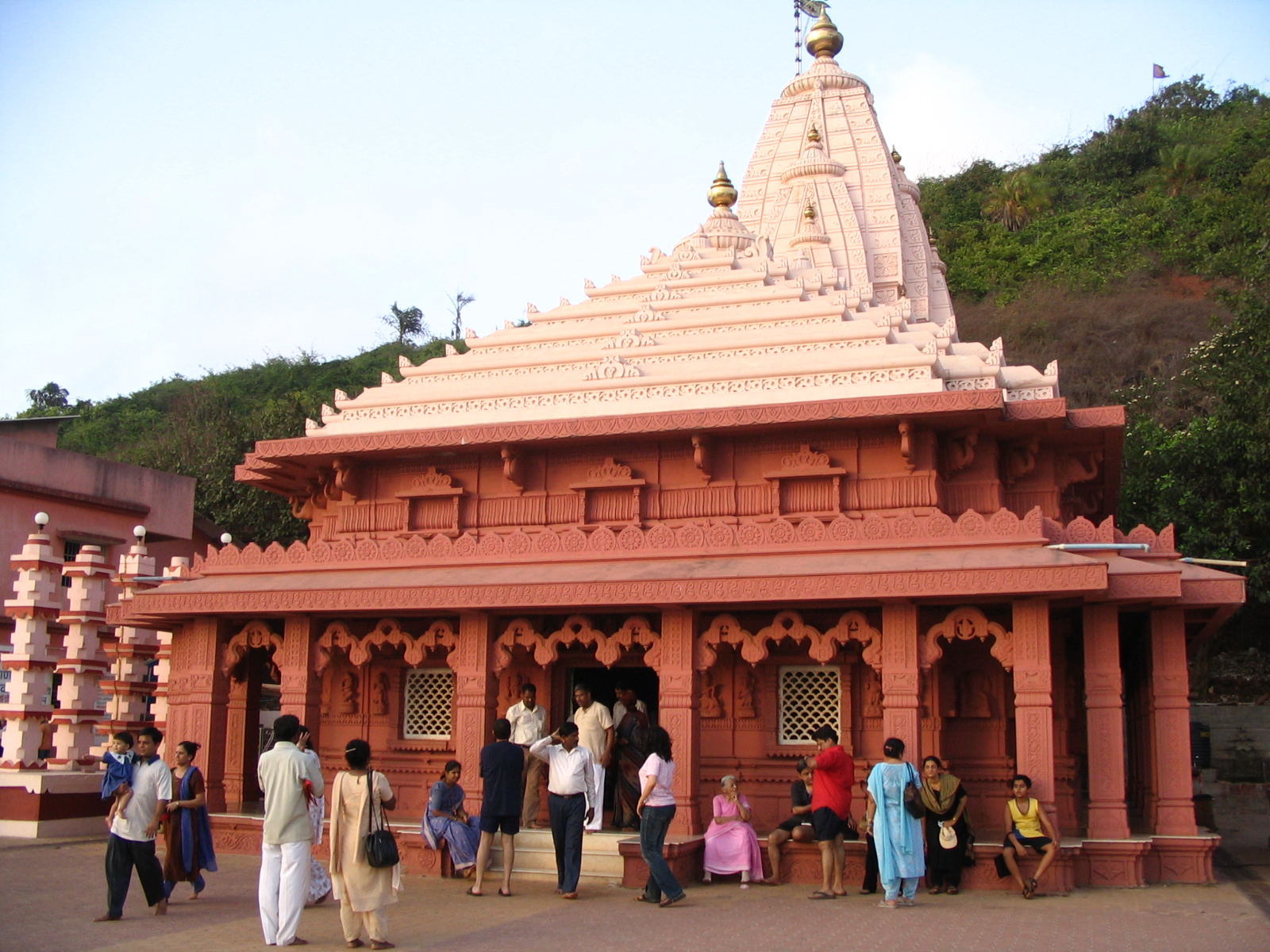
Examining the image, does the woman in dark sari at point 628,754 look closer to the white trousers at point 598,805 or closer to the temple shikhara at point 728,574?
the white trousers at point 598,805

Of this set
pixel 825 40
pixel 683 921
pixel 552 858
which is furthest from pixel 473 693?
pixel 825 40

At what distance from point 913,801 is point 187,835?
5.71 m

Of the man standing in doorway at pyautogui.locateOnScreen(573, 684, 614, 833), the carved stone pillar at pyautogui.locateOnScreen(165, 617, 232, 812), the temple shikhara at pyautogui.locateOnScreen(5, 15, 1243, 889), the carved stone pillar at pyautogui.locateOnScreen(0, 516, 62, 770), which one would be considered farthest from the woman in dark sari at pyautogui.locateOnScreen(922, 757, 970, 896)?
the carved stone pillar at pyautogui.locateOnScreen(0, 516, 62, 770)

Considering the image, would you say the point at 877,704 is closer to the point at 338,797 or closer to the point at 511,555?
the point at 511,555

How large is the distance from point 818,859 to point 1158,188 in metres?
43.9

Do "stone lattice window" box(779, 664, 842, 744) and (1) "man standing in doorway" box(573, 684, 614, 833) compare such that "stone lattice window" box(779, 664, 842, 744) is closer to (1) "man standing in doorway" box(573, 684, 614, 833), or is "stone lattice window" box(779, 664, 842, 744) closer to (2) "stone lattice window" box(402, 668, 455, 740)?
(1) "man standing in doorway" box(573, 684, 614, 833)

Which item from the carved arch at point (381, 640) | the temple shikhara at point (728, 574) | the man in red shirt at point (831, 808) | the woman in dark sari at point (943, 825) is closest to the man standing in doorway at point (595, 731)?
the temple shikhara at point (728, 574)

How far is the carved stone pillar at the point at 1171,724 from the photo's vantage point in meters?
11.0

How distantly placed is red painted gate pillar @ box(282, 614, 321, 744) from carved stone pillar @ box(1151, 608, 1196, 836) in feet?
27.3

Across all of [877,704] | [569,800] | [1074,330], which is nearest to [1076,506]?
[877,704]

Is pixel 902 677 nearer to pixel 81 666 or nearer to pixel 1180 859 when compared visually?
pixel 1180 859

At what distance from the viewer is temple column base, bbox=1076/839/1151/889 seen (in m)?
10.7

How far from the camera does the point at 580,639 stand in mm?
12398

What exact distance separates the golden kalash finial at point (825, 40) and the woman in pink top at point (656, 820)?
1929 cm
